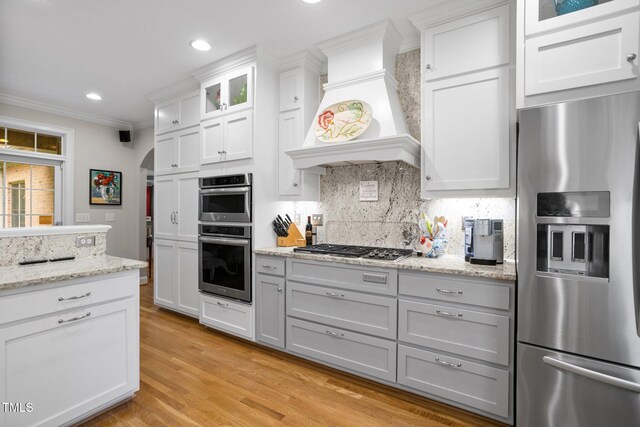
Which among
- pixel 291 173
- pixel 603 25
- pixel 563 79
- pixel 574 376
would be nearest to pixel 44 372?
pixel 291 173

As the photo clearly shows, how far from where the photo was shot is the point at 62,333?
1.70 meters

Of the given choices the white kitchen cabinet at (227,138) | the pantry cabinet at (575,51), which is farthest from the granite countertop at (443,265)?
the white kitchen cabinet at (227,138)

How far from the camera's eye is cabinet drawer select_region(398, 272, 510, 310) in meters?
1.82

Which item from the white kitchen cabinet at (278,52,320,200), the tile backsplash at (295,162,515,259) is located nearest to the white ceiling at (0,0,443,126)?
the white kitchen cabinet at (278,52,320,200)

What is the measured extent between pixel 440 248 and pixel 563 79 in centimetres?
125

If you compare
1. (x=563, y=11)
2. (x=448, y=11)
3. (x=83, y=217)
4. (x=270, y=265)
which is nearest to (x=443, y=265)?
(x=270, y=265)

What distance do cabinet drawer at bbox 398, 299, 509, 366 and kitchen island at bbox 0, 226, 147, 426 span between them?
1.78 metres

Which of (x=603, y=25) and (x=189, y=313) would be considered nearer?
(x=603, y=25)

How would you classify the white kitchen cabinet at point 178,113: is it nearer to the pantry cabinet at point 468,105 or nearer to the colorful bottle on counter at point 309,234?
the colorful bottle on counter at point 309,234

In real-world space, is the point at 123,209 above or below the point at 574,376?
above

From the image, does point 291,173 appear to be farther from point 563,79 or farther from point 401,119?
point 563,79

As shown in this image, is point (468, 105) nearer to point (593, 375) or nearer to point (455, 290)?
point (455, 290)

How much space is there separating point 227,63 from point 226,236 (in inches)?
65.8

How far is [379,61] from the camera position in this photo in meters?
2.52
